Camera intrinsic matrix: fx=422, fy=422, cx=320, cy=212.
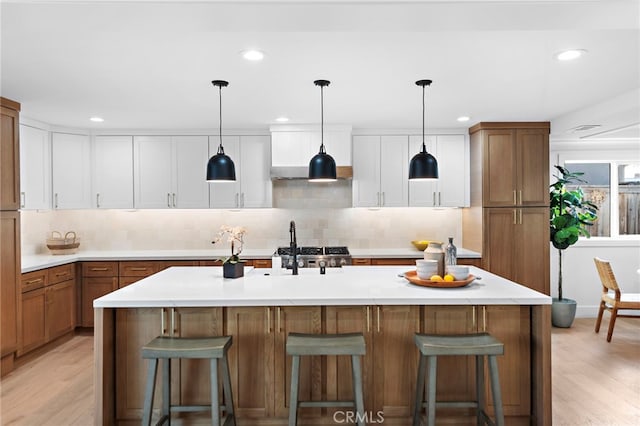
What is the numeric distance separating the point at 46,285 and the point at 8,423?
71.5 inches

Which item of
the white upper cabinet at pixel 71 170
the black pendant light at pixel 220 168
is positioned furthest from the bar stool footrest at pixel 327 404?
the white upper cabinet at pixel 71 170

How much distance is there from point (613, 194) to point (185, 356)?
6209 mm

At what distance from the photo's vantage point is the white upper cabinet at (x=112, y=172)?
17.4 feet

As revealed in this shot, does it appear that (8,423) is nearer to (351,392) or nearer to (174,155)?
(351,392)

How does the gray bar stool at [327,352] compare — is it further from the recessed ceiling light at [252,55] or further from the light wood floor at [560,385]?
the recessed ceiling light at [252,55]

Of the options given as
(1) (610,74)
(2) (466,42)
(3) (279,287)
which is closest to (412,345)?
(3) (279,287)

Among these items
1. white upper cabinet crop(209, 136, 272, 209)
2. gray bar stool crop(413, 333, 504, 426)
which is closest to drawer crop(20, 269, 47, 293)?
white upper cabinet crop(209, 136, 272, 209)

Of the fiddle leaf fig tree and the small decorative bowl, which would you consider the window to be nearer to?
the fiddle leaf fig tree

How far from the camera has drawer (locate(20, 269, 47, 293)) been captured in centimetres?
410

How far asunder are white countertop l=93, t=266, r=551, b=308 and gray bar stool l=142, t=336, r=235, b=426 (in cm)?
22

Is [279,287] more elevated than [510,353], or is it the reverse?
[279,287]

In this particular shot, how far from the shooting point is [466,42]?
2.58 meters

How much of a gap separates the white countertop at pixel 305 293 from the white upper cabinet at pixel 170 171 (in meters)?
2.19

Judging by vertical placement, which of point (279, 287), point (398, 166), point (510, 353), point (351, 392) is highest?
point (398, 166)
